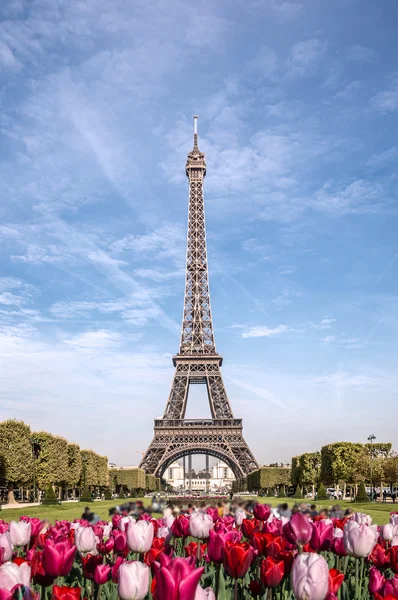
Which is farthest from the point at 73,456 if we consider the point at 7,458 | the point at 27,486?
the point at 7,458

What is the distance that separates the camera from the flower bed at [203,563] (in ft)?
8.06

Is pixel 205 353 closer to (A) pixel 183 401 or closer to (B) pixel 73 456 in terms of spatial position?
(A) pixel 183 401

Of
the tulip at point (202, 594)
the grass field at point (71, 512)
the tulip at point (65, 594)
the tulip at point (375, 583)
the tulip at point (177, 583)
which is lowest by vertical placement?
the grass field at point (71, 512)

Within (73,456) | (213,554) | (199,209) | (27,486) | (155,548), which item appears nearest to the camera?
(213,554)

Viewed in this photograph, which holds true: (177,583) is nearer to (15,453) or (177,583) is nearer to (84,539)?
(84,539)

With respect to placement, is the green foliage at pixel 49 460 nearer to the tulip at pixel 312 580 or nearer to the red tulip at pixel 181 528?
the red tulip at pixel 181 528

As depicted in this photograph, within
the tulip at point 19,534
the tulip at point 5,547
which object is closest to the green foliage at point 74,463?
the tulip at point 19,534

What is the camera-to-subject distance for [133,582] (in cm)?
262

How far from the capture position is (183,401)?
2926 inches

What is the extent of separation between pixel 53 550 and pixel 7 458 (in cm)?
5006

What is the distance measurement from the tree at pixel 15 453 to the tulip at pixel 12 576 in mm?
50243

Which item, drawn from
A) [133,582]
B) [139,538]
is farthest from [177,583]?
[139,538]

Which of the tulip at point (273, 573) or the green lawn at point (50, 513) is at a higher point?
the tulip at point (273, 573)

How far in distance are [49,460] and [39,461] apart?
0.97 meters
